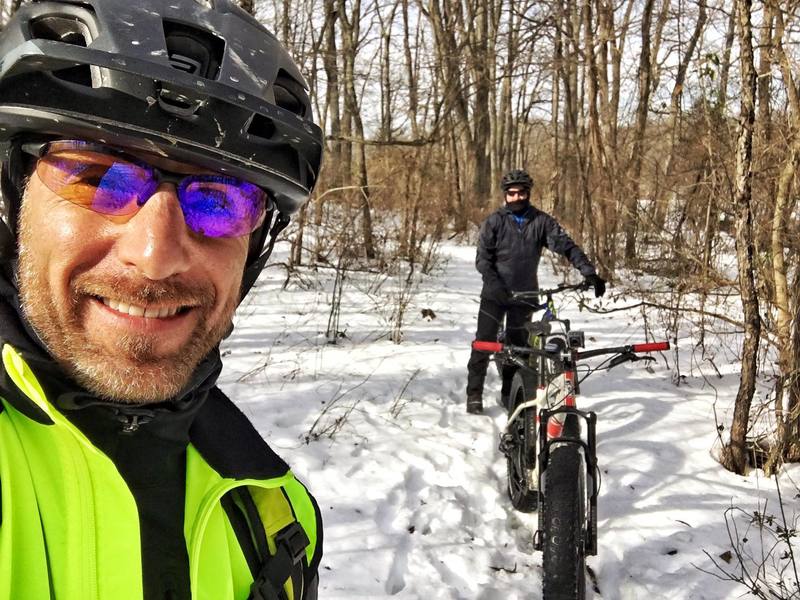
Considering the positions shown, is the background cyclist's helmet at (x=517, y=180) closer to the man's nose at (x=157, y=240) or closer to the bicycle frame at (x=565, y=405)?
the bicycle frame at (x=565, y=405)

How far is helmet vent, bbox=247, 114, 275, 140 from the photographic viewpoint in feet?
4.66

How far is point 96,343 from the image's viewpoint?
39.2 inches

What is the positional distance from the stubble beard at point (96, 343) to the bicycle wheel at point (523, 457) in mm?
2490

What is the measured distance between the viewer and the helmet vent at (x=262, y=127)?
142cm

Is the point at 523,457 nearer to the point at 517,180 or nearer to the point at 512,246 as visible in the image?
the point at 512,246

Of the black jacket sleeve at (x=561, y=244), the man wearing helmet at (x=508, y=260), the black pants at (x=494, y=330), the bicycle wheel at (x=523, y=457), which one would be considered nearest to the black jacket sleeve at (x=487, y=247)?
the man wearing helmet at (x=508, y=260)

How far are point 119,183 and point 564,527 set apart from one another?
7.53ft

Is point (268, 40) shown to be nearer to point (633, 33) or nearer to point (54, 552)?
point (54, 552)

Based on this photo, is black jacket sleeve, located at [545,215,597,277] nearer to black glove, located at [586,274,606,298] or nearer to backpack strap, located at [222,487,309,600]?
black glove, located at [586,274,606,298]

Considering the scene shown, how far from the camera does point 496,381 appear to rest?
577 centimetres

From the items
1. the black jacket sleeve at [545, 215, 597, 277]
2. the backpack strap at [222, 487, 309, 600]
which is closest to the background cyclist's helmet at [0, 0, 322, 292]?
the backpack strap at [222, 487, 309, 600]

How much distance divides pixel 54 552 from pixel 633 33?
13498mm

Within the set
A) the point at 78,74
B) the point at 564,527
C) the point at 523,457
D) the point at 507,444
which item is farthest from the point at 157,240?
the point at 507,444

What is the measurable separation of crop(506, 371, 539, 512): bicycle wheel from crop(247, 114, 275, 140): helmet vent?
2401 millimetres
